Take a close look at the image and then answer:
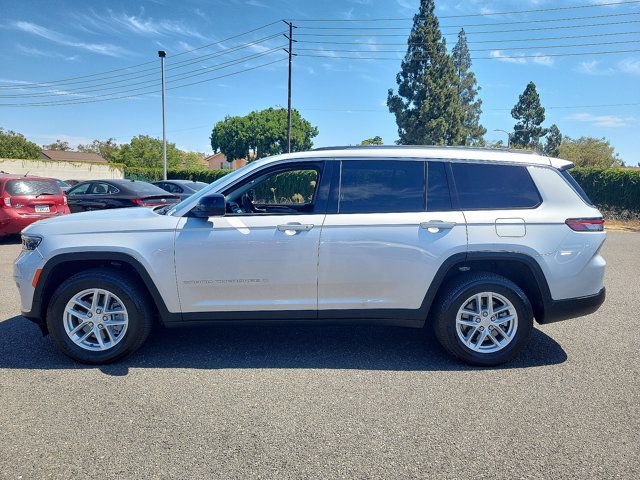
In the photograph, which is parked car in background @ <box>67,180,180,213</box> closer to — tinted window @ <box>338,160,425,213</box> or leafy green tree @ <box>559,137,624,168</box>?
tinted window @ <box>338,160,425,213</box>

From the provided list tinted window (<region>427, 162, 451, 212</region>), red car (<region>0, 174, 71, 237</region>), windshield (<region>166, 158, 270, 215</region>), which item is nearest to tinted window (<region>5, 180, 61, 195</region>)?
red car (<region>0, 174, 71, 237</region>)

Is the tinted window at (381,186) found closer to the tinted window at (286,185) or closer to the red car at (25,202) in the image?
the tinted window at (286,185)

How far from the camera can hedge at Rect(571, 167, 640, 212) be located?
54.1 feet

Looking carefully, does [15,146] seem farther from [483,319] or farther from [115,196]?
[483,319]

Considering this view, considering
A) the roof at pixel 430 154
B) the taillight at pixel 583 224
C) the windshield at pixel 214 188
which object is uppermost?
the roof at pixel 430 154

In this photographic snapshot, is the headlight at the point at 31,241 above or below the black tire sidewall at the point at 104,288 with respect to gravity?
above

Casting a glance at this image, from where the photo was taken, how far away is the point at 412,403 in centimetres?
309

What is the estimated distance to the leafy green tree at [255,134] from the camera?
60250 millimetres

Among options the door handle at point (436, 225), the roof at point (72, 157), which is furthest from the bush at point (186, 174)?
the roof at point (72, 157)

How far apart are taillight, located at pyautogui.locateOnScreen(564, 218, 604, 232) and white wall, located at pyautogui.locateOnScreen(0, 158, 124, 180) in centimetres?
3839

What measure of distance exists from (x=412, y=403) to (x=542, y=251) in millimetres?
1686

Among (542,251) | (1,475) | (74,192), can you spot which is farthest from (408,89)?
(1,475)

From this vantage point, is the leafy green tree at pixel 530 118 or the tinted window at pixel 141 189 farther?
the leafy green tree at pixel 530 118

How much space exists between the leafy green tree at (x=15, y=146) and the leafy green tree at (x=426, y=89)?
194 feet
